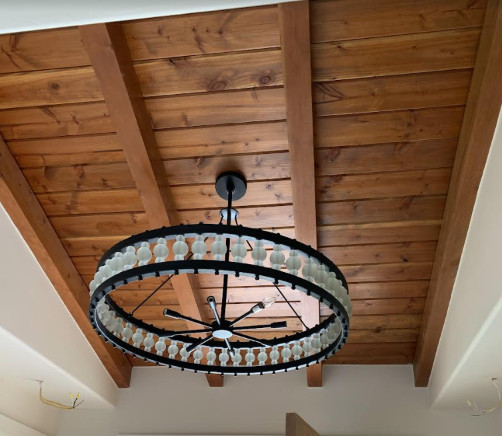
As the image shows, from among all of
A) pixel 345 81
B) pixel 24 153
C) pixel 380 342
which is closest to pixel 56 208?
pixel 24 153

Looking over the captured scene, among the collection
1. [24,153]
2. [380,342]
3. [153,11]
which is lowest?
[153,11]

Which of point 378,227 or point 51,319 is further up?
point 378,227

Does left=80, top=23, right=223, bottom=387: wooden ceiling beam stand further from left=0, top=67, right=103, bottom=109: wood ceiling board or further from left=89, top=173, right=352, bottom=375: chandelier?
left=89, top=173, right=352, bottom=375: chandelier

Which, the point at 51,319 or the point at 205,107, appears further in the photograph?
the point at 51,319

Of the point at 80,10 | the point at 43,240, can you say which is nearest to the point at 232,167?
the point at 43,240

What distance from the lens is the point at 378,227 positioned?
2.94 m

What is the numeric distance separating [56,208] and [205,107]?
1.12 m

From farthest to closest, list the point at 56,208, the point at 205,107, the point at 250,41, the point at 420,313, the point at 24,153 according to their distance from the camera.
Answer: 1. the point at 420,313
2. the point at 56,208
3. the point at 24,153
4. the point at 205,107
5. the point at 250,41

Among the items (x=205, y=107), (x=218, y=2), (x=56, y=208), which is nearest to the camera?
(x=218, y=2)

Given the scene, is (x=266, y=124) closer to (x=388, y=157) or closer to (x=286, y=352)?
(x=388, y=157)

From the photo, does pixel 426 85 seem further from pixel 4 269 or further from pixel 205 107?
pixel 4 269

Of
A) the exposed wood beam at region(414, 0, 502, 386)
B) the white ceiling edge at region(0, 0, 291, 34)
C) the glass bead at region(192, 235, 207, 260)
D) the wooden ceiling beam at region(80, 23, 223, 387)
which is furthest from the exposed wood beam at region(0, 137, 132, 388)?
the white ceiling edge at region(0, 0, 291, 34)

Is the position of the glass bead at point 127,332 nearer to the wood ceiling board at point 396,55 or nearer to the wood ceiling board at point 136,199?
the wood ceiling board at point 136,199

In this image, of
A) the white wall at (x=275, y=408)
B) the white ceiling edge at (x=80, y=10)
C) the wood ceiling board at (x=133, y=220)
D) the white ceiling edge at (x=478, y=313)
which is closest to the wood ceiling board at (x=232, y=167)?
the wood ceiling board at (x=133, y=220)
